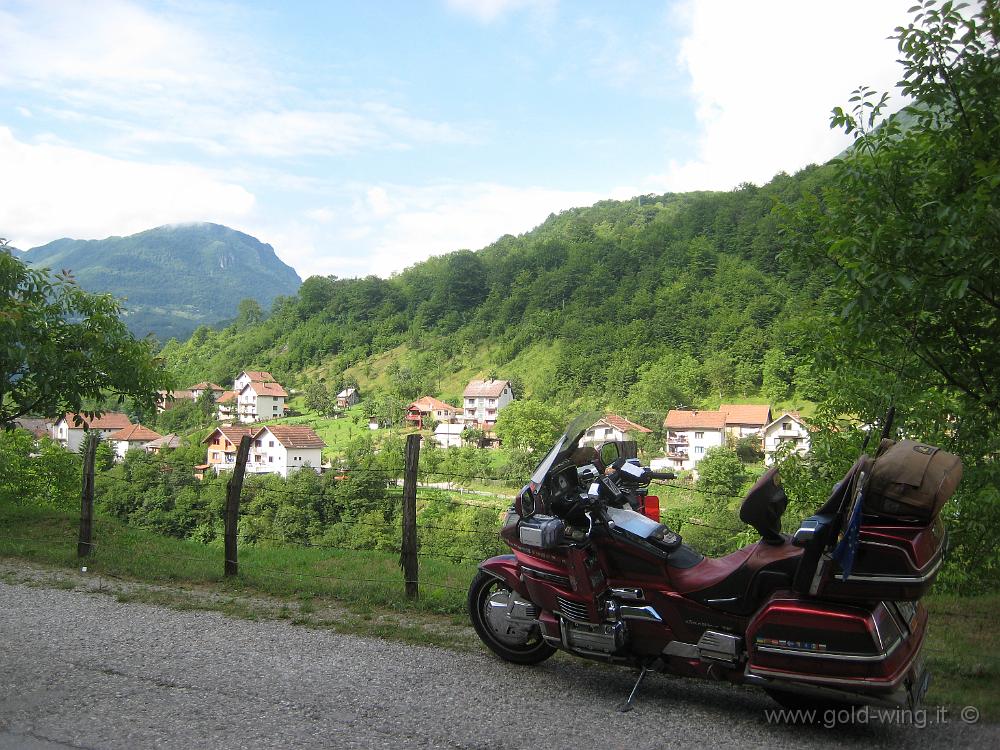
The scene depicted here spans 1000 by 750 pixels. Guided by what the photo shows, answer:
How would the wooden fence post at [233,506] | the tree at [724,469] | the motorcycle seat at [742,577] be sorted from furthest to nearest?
the tree at [724,469] < the wooden fence post at [233,506] < the motorcycle seat at [742,577]

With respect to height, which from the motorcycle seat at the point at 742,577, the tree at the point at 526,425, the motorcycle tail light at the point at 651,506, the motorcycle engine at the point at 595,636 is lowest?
the tree at the point at 526,425

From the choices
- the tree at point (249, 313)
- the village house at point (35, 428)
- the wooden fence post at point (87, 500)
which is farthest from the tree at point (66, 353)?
the tree at point (249, 313)

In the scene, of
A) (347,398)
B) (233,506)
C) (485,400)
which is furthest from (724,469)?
(347,398)

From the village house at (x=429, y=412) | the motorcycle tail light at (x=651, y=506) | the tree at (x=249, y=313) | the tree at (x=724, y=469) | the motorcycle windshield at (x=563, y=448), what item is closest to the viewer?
the motorcycle windshield at (x=563, y=448)

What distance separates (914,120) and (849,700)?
5.04 meters

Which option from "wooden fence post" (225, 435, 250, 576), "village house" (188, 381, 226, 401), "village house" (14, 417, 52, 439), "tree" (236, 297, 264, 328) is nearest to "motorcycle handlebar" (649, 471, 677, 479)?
"wooden fence post" (225, 435, 250, 576)

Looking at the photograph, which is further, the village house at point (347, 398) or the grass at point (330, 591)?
the village house at point (347, 398)

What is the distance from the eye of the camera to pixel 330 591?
738cm

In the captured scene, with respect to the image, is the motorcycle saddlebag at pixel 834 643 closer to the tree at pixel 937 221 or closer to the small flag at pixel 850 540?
the small flag at pixel 850 540

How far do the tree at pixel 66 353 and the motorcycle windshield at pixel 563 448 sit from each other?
23.8 feet

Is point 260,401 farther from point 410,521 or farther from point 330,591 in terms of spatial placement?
point 410,521

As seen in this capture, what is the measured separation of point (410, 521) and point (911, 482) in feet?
14.9

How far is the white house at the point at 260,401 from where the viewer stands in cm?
10962

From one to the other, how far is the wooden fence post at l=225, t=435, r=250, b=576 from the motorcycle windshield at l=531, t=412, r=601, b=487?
413cm
